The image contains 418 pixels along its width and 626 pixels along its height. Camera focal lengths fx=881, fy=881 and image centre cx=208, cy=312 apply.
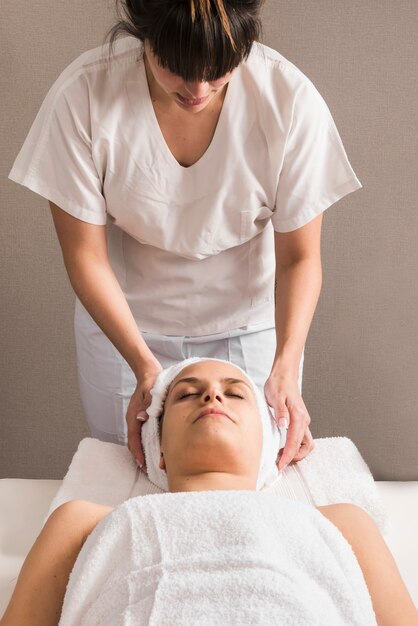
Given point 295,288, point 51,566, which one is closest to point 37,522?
point 51,566

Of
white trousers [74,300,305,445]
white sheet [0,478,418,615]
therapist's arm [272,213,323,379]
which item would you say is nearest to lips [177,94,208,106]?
therapist's arm [272,213,323,379]

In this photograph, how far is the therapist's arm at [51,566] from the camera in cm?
142

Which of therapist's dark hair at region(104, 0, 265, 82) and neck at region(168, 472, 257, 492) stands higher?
therapist's dark hair at region(104, 0, 265, 82)

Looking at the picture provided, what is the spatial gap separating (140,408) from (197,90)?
0.67 meters

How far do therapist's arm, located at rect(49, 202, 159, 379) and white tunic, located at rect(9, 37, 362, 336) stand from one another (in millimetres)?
36

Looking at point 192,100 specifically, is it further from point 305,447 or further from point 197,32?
point 305,447

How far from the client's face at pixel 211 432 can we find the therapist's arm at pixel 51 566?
0.60ft

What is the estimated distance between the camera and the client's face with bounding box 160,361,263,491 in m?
1.66

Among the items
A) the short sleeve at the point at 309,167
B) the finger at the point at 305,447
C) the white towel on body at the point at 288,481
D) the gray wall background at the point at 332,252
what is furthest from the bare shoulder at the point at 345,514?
the gray wall background at the point at 332,252

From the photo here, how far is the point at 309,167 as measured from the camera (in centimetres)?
193

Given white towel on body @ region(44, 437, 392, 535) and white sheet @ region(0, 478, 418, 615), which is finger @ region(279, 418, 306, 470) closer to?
white towel on body @ region(44, 437, 392, 535)

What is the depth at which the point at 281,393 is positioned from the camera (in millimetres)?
1844

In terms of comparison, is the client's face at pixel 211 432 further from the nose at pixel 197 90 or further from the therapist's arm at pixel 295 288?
the nose at pixel 197 90

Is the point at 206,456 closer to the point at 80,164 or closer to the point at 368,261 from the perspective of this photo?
the point at 80,164
